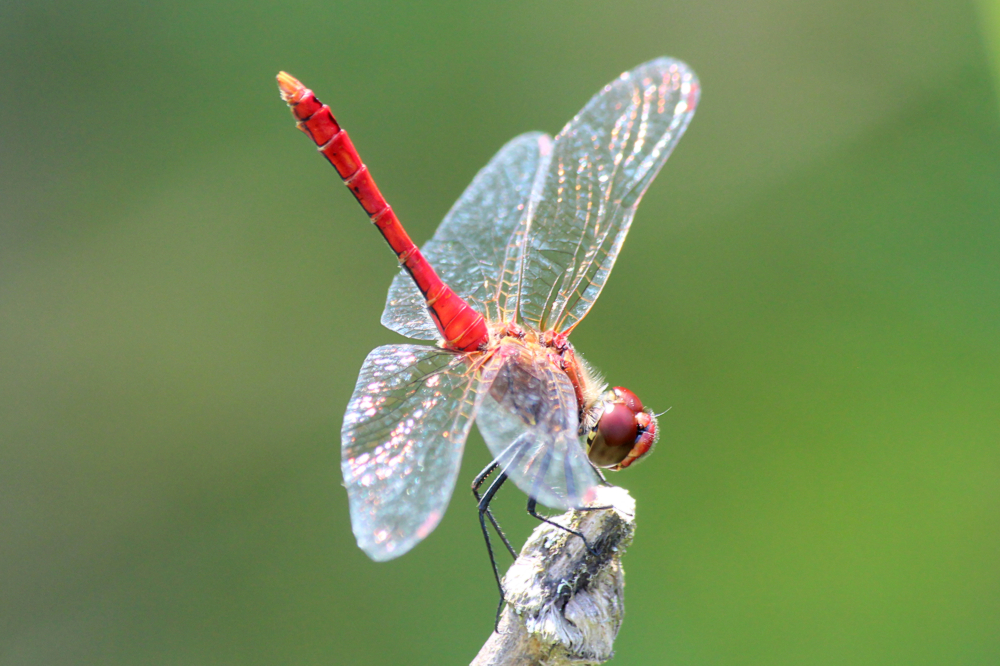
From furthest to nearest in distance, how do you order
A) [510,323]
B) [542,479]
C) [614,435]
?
[510,323] < [614,435] < [542,479]

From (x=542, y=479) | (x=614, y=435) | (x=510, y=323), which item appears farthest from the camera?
(x=510, y=323)

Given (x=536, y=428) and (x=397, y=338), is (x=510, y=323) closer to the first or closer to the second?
(x=536, y=428)

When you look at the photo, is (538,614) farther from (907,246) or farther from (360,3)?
(360,3)

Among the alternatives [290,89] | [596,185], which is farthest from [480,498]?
[290,89]

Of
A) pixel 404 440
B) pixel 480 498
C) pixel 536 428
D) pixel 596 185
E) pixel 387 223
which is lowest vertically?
pixel 480 498

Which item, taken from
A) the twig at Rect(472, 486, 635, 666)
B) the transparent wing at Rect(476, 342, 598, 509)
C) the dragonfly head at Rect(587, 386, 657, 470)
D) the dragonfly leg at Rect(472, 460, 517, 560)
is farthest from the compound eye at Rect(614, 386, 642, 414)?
the twig at Rect(472, 486, 635, 666)

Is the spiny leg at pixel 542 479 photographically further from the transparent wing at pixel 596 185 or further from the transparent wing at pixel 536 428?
the transparent wing at pixel 596 185
